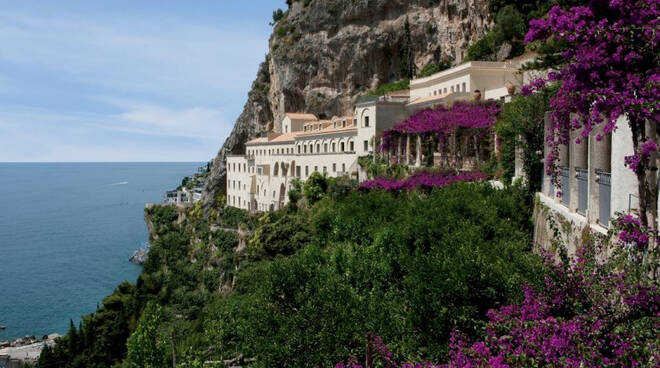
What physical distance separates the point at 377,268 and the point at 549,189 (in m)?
6.80

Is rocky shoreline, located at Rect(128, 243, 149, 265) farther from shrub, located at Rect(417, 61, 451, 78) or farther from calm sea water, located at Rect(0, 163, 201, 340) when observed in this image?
shrub, located at Rect(417, 61, 451, 78)

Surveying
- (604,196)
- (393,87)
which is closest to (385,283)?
(604,196)

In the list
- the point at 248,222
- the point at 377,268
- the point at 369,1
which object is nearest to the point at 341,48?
the point at 369,1

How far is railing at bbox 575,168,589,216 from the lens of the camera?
40.8ft

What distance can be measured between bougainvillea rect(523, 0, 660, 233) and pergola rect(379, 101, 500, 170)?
20484mm

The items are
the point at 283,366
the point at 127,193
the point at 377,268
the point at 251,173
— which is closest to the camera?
the point at 283,366

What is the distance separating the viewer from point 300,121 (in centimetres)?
6556

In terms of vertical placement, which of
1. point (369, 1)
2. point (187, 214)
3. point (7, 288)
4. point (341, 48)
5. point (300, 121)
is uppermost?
point (369, 1)

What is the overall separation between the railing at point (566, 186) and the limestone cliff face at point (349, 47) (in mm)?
47134

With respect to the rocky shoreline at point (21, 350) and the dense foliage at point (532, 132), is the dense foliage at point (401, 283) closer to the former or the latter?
the dense foliage at point (532, 132)

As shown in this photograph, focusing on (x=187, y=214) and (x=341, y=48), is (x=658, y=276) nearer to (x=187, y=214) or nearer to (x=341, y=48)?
(x=341, y=48)

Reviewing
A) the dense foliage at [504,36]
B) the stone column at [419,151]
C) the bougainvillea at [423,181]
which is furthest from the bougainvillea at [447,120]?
the dense foliage at [504,36]

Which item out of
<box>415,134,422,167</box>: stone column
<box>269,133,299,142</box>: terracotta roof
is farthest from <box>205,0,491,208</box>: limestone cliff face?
<box>415,134,422,167</box>: stone column

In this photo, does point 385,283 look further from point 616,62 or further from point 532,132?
point 616,62
